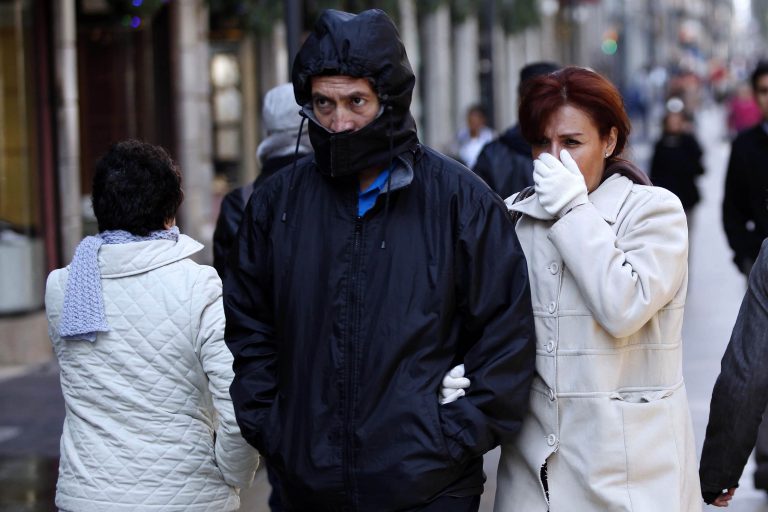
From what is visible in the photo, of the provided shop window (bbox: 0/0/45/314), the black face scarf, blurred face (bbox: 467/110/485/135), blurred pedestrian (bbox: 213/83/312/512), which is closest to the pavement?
shop window (bbox: 0/0/45/314)

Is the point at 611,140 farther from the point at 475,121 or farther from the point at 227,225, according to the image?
the point at 475,121

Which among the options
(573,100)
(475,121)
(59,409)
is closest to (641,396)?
(573,100)

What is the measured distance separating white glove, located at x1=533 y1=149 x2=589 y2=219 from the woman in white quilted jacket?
103 centimetres

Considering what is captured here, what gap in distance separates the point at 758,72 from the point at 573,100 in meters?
3.71

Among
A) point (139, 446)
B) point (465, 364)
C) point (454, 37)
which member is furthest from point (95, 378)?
point (454, 37)

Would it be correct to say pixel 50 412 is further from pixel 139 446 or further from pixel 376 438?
pixel 376 438

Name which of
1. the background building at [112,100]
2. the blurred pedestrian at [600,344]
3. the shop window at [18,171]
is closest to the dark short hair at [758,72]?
the background building at [112,100]

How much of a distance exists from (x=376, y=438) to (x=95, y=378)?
1006mm

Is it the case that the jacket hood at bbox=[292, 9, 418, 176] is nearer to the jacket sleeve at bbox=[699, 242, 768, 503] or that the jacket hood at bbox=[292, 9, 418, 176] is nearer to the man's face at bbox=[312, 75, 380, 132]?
the man's face at bbox=[312, 75, 380, 132]

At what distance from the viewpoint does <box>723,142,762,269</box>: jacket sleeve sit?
690 centimetres

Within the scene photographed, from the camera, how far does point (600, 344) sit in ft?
11.0

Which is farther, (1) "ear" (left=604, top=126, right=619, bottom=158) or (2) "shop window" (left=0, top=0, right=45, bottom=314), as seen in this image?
(2) "shop window" (left=0, top=0, right=45, bottom=314)

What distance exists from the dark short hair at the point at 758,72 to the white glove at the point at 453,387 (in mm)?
4102

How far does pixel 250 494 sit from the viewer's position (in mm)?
6746
